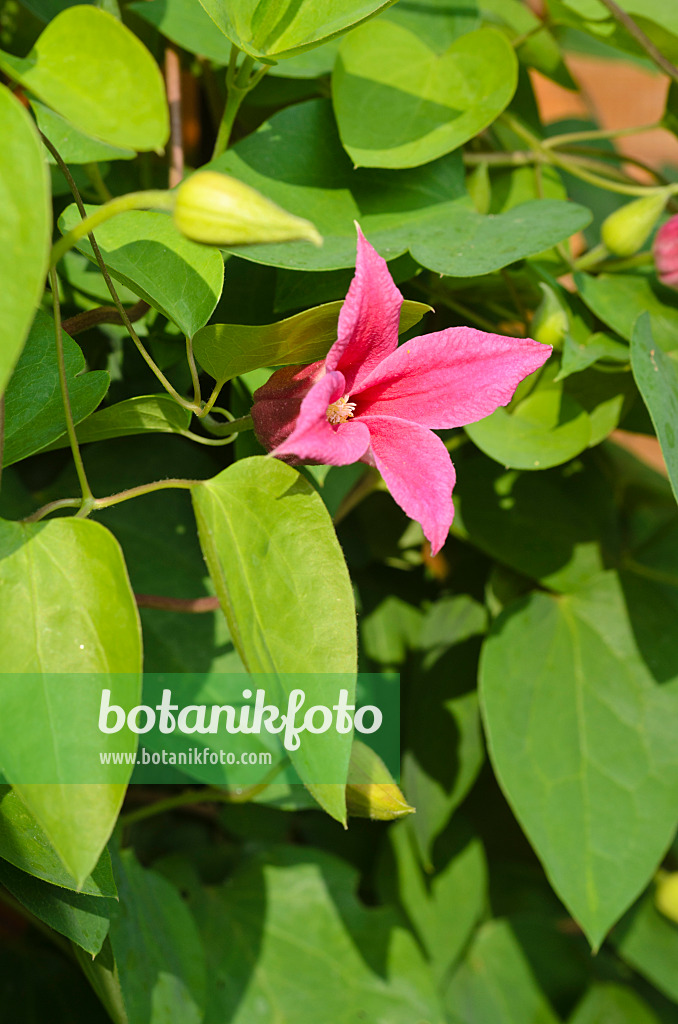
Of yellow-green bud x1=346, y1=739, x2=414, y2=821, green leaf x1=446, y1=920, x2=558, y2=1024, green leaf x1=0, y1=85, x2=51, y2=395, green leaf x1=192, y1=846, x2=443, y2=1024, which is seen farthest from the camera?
green leaf x1=446, y1=920, x2=558, y2=1024

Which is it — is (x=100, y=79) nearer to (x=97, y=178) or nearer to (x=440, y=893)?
(x=97, y=178)

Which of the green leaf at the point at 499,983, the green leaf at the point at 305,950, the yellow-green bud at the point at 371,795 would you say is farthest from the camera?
the green leaf at the point at 499,983

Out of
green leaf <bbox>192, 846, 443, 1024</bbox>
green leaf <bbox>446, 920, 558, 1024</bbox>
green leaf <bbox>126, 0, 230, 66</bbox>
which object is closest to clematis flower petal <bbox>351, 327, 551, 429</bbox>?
green leaf <bbox>126, 0, 230, 66</bbox>

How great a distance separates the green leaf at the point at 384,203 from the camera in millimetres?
281

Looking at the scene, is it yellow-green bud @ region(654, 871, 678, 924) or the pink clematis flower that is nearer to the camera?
the pink clematis flower

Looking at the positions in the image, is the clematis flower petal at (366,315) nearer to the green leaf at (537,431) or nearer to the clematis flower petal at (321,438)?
the clematis flower petal at (321,438)

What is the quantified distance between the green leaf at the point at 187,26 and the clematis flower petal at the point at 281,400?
0.19m

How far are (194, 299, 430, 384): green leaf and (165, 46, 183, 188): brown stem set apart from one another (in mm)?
128

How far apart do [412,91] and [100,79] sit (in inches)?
7.0

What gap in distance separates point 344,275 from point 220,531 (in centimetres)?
13

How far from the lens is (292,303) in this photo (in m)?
0.29

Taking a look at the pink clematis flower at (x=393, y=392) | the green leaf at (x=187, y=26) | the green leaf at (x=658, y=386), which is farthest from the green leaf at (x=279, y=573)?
the green leaf at (x=187, y=26)

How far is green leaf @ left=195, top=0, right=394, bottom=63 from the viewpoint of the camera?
245 mm

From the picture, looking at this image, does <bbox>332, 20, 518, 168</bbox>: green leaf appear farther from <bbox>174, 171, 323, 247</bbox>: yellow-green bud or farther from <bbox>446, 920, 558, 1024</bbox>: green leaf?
<bbox>446, 920, 558, 1024</bbox>: green leaf
